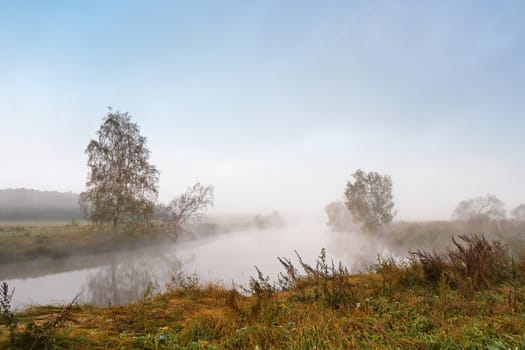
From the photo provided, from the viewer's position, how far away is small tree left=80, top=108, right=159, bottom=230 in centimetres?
2094

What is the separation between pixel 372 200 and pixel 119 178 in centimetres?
2624

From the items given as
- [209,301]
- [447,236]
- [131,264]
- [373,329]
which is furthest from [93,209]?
[447,236]

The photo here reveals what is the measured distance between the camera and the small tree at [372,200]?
99.4 feet

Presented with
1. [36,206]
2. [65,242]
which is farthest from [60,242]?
[36,206]

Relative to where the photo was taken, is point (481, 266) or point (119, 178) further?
point (119, 178)

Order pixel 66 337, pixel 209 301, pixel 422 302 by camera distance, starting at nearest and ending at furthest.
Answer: pixel 66 337
pixel 422 302
pixel 209 301

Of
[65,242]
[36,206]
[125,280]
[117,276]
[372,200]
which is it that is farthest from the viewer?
[36,206]

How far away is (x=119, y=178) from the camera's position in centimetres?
2173

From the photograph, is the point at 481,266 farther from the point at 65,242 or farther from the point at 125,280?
the point at 65,242

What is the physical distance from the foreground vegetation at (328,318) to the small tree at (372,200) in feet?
83.0

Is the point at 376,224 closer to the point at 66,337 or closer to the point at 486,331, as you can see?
the point at 486,331

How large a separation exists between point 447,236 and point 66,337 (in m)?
23.9

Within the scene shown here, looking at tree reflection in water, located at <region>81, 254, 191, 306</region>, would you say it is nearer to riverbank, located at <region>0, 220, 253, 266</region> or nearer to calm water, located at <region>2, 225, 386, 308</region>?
calm water, located at <region>2, 225, 386, 308</region>

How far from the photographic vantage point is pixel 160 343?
2.95 m
